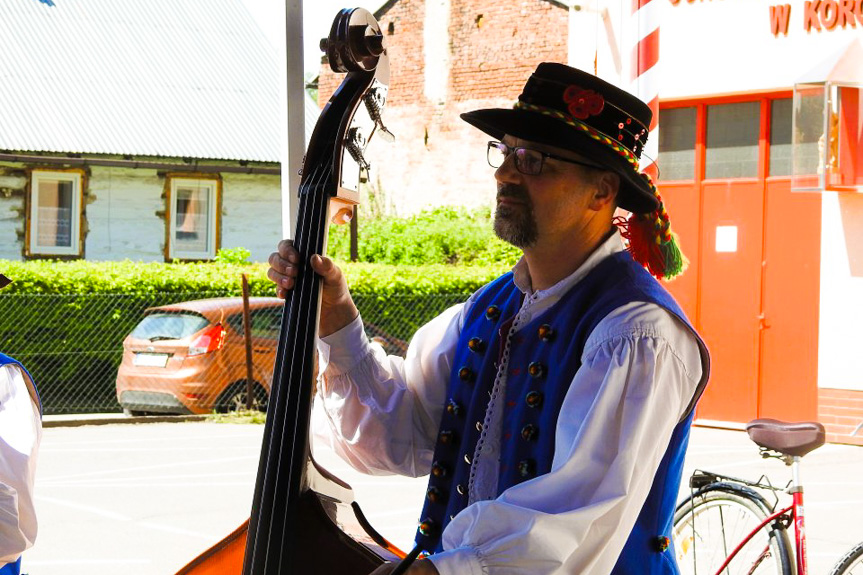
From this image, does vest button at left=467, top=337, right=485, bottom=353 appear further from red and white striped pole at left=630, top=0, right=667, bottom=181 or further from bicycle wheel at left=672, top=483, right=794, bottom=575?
red and white striped pole at left=630, top=0, right=667, bottom=181

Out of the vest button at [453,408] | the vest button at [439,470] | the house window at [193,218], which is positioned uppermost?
the house window at [193,218]

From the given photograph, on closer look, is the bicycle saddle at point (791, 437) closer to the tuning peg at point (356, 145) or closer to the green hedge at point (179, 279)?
the tuning peg at point (356, 145)

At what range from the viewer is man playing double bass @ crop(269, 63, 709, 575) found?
2.22 metres

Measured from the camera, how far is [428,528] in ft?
9.05

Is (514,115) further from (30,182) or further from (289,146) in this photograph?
(30,182)

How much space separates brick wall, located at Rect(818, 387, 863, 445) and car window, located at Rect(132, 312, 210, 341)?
6246 millimetres

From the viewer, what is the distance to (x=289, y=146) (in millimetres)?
2928

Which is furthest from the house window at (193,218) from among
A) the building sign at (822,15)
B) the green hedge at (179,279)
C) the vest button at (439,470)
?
the vest button at (439,470)

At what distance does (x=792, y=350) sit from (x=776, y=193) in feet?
5.00

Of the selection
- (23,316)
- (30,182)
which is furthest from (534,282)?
(30,182)

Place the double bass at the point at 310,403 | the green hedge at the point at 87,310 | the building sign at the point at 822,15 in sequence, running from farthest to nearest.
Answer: the green hedge at the point at 87,310
the building sign at the point at 822,15
the double bass at the point at 310,403

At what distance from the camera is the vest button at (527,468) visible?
2.49m

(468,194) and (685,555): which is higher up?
(468,194)

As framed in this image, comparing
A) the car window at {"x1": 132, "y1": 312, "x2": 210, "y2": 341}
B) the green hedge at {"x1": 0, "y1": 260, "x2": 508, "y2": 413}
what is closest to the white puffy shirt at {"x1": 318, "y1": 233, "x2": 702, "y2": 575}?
the car window at {"x1": 132, "y1": 312, "x2": 210, "y2": 341}
